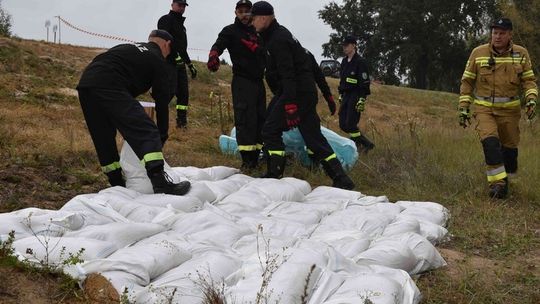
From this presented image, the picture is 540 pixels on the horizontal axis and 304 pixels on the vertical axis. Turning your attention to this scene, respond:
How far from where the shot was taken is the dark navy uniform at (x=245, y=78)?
555 cm

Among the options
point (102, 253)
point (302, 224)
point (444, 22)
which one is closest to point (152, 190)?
point (302, 224)

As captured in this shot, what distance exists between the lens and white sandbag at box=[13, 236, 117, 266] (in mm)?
2594

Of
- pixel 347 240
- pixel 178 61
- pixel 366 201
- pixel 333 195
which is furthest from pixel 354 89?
pixel 347 240

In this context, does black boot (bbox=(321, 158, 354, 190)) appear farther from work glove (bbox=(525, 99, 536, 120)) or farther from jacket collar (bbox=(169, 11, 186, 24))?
jacket collar (bbox=(169, 11, 186, 24))

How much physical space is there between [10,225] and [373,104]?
13618 mm

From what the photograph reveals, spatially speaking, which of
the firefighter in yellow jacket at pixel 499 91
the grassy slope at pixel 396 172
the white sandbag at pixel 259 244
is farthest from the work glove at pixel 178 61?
the white sandbag at pixel 259 244

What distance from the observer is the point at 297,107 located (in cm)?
496

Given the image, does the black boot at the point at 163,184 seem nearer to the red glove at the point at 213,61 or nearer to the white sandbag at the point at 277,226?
the white sandbag at the point at 277,226

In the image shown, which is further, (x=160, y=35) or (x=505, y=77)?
(x=505, y=77)

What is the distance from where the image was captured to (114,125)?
13.9 feet

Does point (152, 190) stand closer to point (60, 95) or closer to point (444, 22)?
point (60, 95)

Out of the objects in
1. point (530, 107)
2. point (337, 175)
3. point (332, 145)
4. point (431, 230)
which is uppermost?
point (530, 107)

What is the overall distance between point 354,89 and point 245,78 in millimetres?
1991

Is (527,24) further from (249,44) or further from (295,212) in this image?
(295,212)
